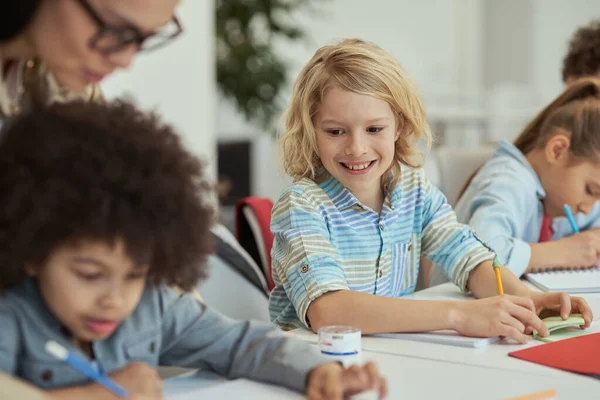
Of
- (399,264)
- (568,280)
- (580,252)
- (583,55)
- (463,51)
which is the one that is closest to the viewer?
(399,264)

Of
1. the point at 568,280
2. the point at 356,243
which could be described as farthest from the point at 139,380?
the point at 568,280

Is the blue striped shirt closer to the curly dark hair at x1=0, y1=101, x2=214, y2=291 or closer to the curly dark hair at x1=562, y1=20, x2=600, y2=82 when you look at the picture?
the curly dark hair at x1=0, y1=101, x2=214, y2=291

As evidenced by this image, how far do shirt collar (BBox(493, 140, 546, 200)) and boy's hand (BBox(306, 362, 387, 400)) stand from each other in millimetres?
1295

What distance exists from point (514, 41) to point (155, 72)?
5092 millimetres

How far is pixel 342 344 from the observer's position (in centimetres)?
113

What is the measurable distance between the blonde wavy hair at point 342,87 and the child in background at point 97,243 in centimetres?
66

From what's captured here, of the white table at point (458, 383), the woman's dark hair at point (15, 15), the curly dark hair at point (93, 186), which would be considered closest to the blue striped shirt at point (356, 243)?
the white table at point (458, 383)

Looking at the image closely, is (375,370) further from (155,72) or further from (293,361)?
(155,72)

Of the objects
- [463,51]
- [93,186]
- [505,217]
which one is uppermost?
[463,51]

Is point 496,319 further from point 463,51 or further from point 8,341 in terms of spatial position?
point 463,51

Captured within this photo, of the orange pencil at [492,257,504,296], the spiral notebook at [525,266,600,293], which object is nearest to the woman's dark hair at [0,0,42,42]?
the orange pencil at [492,257,504,296]

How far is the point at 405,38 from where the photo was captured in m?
7.39

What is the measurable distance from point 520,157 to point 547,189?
0.36 ft

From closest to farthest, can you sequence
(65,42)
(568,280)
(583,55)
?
(65,42) → (568,280) → (583,55)
